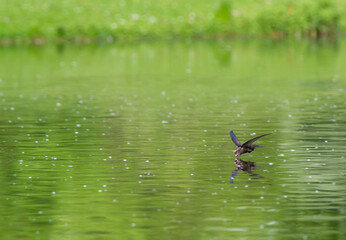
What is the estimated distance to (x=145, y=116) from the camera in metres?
27.3

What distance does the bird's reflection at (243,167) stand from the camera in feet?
57.9

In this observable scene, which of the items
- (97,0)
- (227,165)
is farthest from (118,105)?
(97,0)

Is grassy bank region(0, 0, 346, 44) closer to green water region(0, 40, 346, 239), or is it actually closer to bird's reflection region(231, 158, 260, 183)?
green water region(0, 40, 346, 239)

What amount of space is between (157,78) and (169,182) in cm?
2388

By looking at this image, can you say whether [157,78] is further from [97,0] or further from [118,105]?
[97,0]

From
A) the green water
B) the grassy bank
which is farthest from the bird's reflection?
the grassy bank

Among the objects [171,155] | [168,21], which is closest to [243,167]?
[171,155]

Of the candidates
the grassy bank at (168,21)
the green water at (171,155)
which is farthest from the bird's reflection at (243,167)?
the grassy bank at (168,21)

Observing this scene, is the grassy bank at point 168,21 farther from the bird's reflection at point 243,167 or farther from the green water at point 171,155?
the bird's reflection at point 243,167

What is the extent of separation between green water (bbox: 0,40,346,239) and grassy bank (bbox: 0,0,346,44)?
22.4 meters

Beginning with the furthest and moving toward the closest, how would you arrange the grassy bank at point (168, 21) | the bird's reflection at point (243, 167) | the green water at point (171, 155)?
1. the grassy bank at point (168, 21)
2. the bird's reflection at point (243, 167)
3. the green water at point (171, 155)

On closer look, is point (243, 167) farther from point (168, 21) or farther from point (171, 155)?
point (168, 21)

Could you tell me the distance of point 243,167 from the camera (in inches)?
727

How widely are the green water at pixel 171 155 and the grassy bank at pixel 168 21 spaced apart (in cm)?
2244
